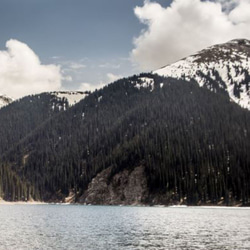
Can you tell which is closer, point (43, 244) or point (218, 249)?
point (218, 249)

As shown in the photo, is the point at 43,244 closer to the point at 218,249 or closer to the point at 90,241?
the point at 90,241

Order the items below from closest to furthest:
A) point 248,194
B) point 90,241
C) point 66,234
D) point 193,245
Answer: point 193,245
point 90,241
point 66,234
point 248,194

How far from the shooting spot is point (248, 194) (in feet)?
638

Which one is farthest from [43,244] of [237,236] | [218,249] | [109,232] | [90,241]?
[237,236]

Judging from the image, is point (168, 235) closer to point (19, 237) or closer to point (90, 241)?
point (90, 241)

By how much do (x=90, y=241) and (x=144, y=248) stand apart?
962 centimetres

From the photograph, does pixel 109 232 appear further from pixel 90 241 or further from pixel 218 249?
pixel 218 249

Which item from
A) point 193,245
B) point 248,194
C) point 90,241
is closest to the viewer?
point 193,245

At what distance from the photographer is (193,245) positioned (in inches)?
2066

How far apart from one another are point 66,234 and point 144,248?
19202 millimetres

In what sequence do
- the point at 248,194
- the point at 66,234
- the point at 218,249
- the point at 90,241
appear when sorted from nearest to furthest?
the point at 218,249 < the point at 90,241 < the point at 66,234 < the point at 248,194

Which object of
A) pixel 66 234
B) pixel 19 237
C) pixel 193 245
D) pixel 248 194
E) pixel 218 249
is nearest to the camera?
pixel 218 249

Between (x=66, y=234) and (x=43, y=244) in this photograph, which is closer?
(x=43, y=244)

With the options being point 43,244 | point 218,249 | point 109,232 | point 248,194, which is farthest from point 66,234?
point 248,194
